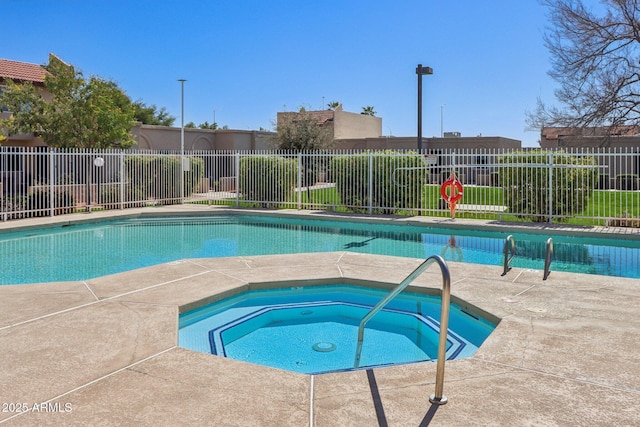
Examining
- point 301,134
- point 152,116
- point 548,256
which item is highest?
point 152,116

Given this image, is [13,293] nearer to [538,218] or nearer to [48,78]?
[538,218]

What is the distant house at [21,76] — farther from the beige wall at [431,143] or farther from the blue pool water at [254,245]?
the beige wall at [431,143]

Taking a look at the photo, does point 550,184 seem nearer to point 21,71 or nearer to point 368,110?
point 21,71

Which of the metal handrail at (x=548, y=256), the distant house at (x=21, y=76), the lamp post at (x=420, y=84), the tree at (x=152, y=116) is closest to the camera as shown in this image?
the metal handrail at (x=548, y=256)

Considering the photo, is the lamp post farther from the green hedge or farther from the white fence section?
the green hedge

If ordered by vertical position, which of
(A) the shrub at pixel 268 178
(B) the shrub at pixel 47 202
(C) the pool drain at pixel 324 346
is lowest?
(C) the pool drain at pixel 324 346

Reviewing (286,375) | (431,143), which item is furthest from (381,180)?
(431,143)

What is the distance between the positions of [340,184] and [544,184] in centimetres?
633

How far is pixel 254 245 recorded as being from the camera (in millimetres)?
12227

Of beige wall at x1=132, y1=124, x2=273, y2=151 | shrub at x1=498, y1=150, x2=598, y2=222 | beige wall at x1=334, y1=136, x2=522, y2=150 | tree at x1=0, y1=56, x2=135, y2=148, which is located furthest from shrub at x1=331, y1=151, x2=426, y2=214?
beige wall at x1=334, y1=136, x2=522, y2=150

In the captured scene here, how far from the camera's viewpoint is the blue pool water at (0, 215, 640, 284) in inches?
382

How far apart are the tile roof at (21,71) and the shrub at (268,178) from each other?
1262cm

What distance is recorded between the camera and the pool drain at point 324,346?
559 cm

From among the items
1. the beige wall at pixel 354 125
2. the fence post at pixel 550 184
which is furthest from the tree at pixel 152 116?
the fence post at pixel 550 184
